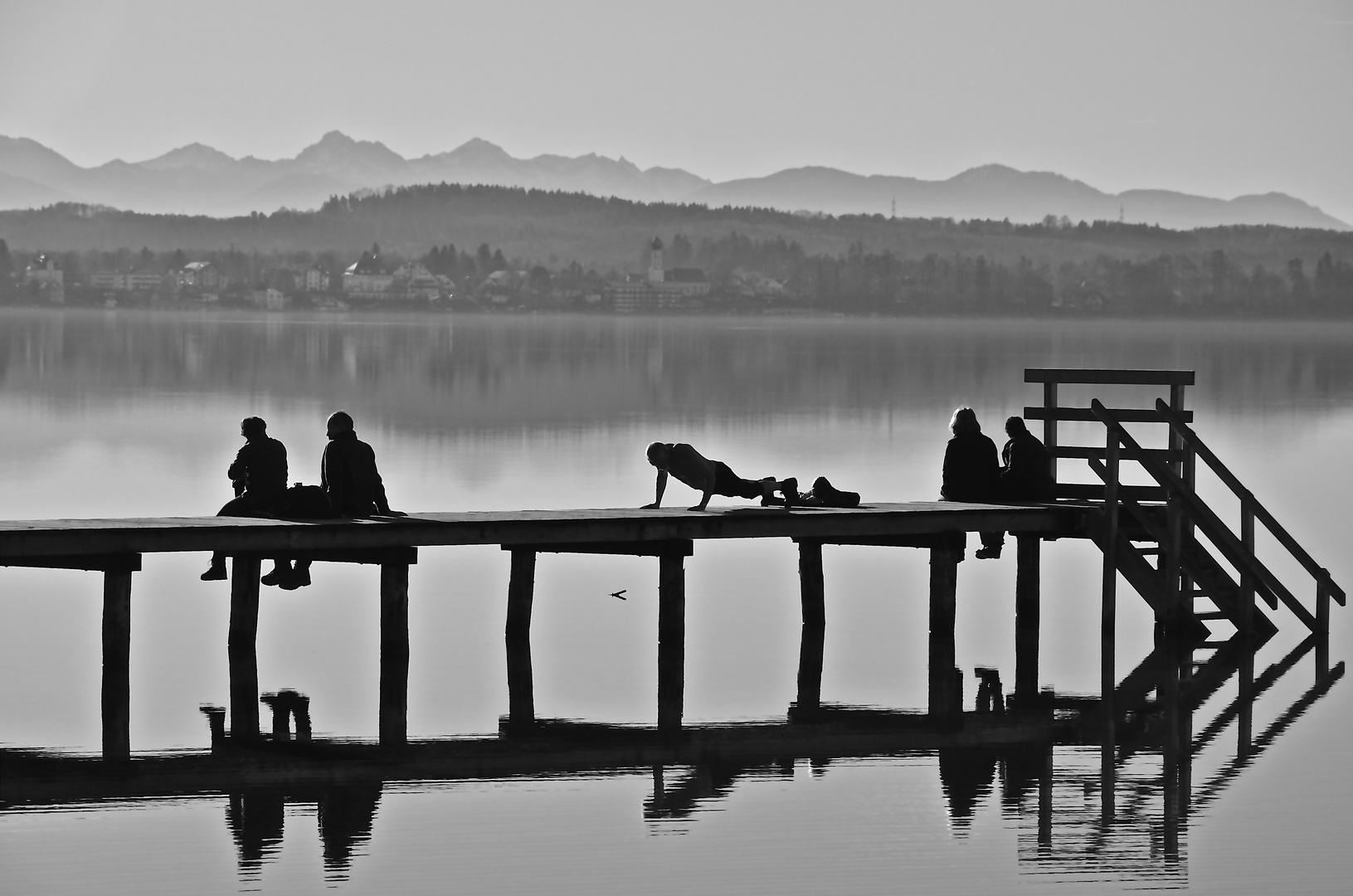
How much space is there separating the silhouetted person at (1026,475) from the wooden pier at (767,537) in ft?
0.79

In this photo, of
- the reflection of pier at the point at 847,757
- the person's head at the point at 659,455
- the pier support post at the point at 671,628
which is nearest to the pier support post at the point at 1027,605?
the reflection of pier at the point at 847,757

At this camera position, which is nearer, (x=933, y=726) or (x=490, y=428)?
(x=933, y=726)

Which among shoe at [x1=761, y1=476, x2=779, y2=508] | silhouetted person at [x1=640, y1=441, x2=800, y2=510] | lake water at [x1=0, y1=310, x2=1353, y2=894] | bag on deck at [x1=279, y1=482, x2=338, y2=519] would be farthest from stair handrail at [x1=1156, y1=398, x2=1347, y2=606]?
bag on deck at [x1=279, y1=482, x2=338, y2=519]

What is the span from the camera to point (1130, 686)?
68.8ft

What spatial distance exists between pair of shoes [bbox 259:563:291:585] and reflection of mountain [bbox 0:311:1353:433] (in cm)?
3715

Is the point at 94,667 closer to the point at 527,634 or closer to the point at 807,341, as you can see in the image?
the point at 527,634

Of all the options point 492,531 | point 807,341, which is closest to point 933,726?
point 492,531

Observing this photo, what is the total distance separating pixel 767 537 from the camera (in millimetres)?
21969

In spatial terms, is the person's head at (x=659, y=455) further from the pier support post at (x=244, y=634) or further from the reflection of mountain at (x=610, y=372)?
the reflection of mountain at (x=610, y=372)

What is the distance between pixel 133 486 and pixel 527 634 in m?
20.1

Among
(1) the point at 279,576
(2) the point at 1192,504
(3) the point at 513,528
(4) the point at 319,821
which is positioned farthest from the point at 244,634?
(2) the point at 1192,504

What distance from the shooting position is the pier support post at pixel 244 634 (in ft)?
65.3

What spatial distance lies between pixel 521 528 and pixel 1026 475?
5.98 meters

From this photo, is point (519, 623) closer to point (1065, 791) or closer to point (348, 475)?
point (348, 475)
